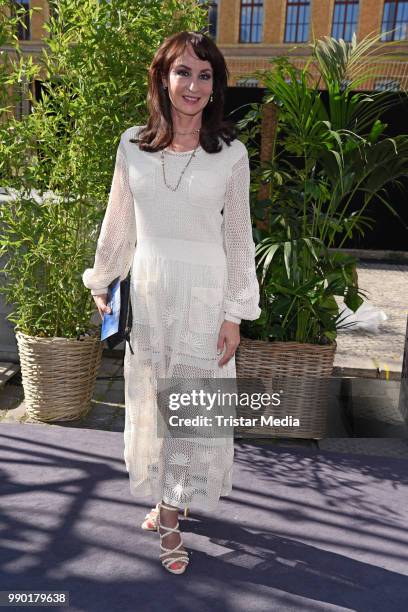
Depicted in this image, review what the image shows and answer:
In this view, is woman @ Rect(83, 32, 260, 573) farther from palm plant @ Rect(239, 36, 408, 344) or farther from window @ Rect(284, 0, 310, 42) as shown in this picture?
window @ Rect(284, 0, 310, 42)

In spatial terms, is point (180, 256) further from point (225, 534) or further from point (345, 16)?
point (345, 16)

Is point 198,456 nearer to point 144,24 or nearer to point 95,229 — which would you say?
point 95,229

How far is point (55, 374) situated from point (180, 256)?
1.52 meters

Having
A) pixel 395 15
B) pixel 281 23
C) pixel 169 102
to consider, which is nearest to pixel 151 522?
pixel 169 102

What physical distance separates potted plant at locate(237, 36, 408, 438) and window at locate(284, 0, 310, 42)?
80.3 ft

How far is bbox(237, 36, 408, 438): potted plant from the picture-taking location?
306cm

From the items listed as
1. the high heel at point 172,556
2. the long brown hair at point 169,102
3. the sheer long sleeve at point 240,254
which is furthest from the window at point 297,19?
the high heel at point 172,556

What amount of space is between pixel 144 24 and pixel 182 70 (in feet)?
4.17

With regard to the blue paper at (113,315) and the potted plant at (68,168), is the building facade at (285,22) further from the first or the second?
the blue paper at (113,315)

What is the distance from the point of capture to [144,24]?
3.01 m

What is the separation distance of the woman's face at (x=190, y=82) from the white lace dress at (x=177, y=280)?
147 mm

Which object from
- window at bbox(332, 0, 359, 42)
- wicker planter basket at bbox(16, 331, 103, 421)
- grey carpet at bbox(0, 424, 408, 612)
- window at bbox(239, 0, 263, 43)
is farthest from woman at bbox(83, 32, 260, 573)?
window at bbox(239, 0, 263, 43)

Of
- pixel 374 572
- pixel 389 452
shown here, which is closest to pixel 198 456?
pixel 374 572

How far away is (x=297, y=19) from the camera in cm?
2545
